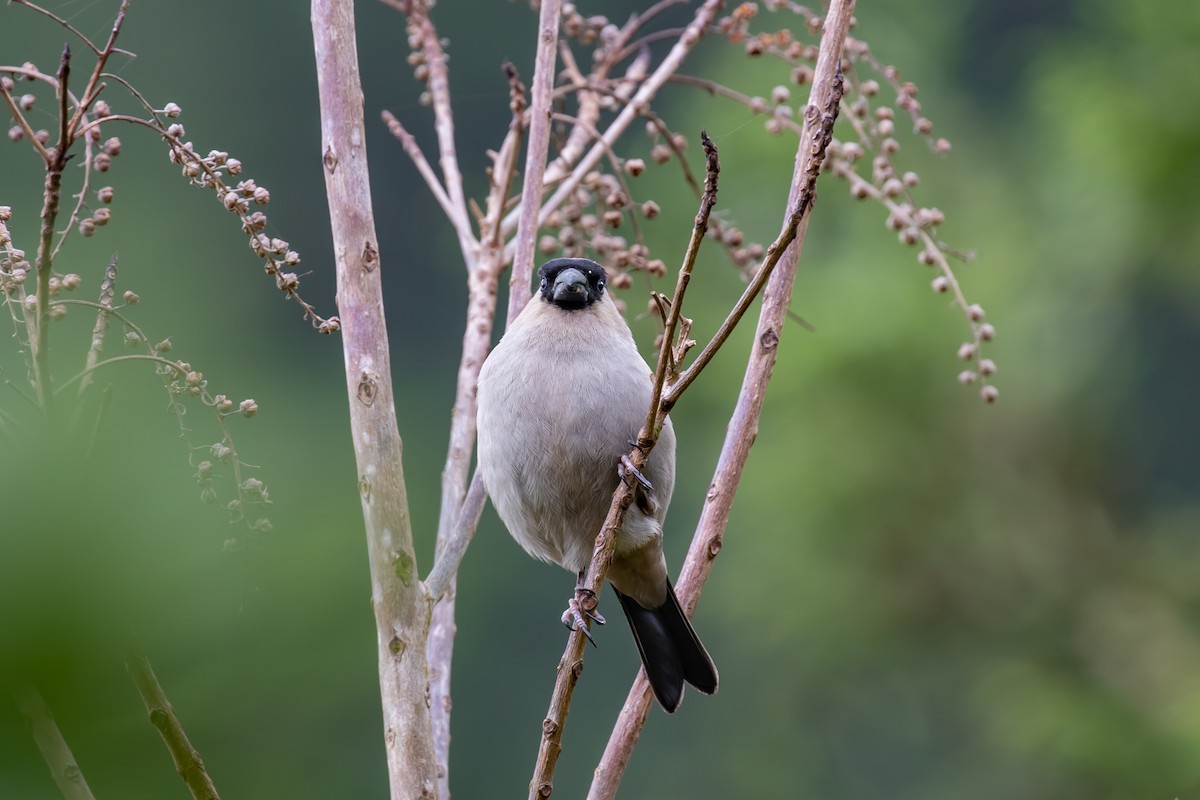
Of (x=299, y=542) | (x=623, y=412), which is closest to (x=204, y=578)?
(x=299, y=542)

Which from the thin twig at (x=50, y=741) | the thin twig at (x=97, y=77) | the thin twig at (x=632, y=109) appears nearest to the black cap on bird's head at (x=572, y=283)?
the thin twig at (x=632, y=109)

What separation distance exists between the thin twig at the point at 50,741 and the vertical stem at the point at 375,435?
0.88 meters

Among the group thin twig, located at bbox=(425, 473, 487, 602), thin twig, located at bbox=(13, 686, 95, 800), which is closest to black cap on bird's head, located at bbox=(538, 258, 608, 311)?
thin twig, located at bbox=(425, 473, 487, 602)

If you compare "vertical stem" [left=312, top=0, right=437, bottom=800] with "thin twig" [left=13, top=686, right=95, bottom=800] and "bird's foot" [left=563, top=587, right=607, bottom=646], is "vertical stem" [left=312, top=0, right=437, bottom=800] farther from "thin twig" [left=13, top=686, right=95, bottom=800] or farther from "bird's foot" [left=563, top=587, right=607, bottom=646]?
"thin twig" [left=13, top=686, right=95, bottom=800]

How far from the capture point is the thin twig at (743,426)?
1.89m

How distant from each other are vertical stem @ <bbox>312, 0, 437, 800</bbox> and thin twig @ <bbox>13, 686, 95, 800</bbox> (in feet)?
2.87

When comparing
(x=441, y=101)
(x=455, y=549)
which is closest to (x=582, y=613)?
(x=455, y=549)

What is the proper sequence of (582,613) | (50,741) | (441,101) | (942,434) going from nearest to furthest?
(50,741), (582,613), (441,101), (942,434)

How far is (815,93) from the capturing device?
1.92m

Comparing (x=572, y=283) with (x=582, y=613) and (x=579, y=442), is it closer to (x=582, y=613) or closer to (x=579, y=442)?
(x=579, y=442)

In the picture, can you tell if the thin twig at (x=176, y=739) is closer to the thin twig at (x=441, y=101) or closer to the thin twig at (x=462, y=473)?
the thin twig at (x=462, y=473)

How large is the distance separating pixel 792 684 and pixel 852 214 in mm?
2864

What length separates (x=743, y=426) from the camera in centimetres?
204

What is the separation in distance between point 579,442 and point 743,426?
0.49 m
